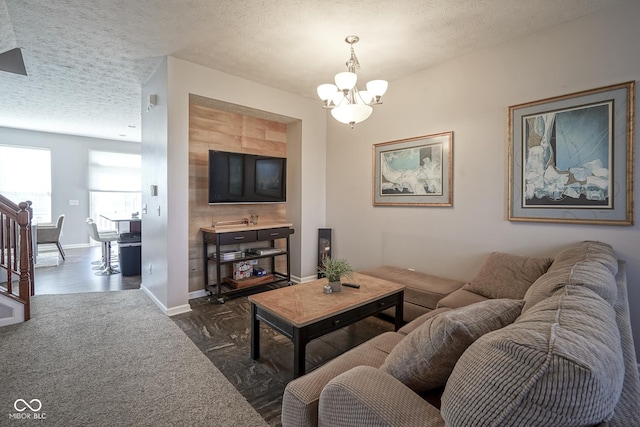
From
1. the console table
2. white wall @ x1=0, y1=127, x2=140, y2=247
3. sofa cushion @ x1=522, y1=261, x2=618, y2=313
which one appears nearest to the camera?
sofa cushion @ x1=522, y1=261, x2=618, y2=313

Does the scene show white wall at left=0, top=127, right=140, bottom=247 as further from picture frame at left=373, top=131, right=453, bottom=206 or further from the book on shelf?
picture frame at left=373, top=131, right=453, bottom=206

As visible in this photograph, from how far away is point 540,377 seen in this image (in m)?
0.62

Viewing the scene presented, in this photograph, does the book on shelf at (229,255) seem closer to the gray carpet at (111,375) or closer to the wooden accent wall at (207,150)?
the wooden accent wall at (207,150)

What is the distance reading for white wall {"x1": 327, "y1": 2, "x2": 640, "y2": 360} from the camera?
2.36 metres

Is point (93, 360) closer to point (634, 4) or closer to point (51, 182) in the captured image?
point (634, 4)

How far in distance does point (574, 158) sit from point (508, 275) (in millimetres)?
1147

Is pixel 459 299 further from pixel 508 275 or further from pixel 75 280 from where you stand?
pixel 75 280

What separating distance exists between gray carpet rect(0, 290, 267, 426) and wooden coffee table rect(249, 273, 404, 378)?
0.46 metres

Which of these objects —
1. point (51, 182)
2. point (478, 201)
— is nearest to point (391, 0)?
point (478, 201)

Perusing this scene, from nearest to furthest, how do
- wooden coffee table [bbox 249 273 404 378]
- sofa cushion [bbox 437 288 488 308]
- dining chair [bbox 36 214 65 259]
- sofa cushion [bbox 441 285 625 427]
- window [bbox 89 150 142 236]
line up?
sofa cushion [bbox 441 285 625 427]
wooden coffee table [bbox 249 273 404 378]
sofa cushion [bbox 437 288 488 308]
dining chair [bbox 36 214 65 259]
window [bbox 89 150 142 236]

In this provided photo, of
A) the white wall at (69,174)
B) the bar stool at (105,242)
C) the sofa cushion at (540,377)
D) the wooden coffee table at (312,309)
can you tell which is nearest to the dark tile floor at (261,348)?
the wooden coffee table at (312,309)

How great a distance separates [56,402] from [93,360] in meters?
0.50

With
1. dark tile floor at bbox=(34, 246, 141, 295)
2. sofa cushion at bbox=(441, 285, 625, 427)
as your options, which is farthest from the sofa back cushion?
dark tile floor at bbox=(34, 246, 141, 295)

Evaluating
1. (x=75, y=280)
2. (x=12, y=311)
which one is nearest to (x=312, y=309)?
(x=12, y=311)
